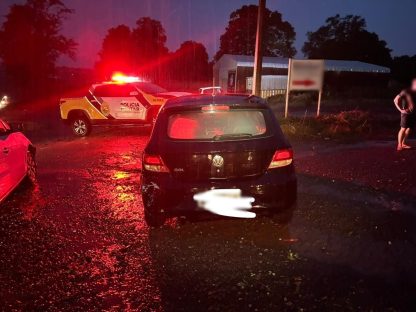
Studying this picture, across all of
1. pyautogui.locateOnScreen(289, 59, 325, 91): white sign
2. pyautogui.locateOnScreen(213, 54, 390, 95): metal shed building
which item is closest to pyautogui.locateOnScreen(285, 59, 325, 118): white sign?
pyautogui.locateOnScreen(289, 59, 325, 91): white sign

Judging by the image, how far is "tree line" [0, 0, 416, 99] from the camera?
135 ft

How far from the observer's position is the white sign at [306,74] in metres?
13.0

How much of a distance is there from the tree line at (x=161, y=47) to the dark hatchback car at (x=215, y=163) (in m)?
23.5

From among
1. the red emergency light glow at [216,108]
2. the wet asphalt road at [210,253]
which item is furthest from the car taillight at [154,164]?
the wet asphalt road at [210,253]

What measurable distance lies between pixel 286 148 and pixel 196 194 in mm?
1128

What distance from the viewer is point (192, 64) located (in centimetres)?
5859

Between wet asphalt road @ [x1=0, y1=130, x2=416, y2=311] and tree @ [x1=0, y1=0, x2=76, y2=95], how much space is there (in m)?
39.2

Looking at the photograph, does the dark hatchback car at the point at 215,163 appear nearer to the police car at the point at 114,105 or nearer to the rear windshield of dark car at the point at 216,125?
the rear windshield of dark car at the point at 216,125

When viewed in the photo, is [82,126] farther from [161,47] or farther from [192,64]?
[161,47]

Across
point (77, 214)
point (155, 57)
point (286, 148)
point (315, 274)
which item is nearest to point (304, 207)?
point (286, 148)

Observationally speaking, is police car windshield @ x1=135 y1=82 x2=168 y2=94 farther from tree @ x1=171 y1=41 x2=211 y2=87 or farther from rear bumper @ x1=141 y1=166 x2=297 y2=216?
tree @ x1=171 y1=41 x2=211 y2=87

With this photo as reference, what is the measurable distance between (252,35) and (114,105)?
48.3 m

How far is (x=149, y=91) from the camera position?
13.3 meters

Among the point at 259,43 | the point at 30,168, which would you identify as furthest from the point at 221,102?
the point at 259,43
